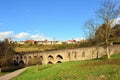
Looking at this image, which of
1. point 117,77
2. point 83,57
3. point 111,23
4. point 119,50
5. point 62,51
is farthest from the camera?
point 62,51

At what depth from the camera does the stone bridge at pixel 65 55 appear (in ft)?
253

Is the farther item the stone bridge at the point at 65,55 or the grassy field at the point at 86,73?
the stone bridge at the point at 65,55

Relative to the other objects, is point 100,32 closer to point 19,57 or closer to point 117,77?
point 117,77

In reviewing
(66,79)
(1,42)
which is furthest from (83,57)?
(66,79)

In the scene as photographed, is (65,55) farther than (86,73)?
Yes

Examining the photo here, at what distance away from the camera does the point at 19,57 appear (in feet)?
384

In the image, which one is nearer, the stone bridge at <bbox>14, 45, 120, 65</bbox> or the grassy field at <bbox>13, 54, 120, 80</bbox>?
the grassy field at <bbox>13, 54, 120, 80</bbox>

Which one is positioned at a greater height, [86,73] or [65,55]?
[86,73]

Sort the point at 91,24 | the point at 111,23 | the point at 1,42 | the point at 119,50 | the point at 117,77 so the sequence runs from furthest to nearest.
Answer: the point at 1,42 < the point at 119,50 < the point at 91,24 < the point at 111,23 < the point at 117,77

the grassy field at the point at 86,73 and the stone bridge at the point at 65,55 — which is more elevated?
the grassy field at the point at 86,73

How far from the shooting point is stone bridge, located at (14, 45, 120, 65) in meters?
77.2

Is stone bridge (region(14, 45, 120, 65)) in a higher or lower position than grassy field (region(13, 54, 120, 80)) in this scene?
lower

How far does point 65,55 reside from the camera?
95.7 m

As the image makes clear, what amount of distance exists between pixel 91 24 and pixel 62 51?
5318 cm
